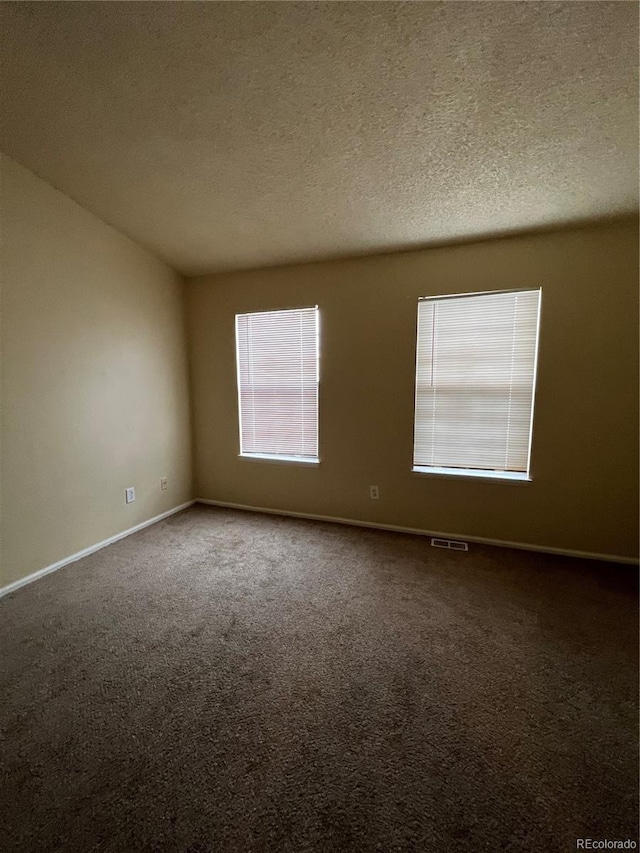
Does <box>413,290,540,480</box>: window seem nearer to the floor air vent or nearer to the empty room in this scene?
the empty room

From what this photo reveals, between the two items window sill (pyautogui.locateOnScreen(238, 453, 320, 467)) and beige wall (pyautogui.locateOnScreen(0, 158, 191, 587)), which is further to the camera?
window sill (pyautogui.locateOnScreen(238, 453, 320, 467))

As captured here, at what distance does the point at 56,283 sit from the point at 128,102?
127cm

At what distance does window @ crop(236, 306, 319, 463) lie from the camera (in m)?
3.14

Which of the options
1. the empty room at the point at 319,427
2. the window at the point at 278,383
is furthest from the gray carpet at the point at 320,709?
the window at the point at 278,383

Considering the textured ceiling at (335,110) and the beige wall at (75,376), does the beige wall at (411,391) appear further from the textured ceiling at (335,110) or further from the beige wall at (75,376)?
the beige wall at (75,376)

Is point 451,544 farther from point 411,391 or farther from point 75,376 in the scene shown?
point 75,376

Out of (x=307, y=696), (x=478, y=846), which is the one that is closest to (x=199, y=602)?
(x=307, y=696)

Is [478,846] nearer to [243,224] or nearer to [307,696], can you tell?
[307,696]

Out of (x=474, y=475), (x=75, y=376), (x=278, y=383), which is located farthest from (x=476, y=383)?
(x=75, y=376)

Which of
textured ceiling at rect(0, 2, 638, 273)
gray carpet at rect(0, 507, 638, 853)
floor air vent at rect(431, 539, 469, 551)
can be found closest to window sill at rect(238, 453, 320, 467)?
gray carpet at rect(0, 507, 638, 853)

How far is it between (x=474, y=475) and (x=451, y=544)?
1.91 feet

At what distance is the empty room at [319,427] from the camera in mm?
1155

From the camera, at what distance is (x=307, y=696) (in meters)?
1.42

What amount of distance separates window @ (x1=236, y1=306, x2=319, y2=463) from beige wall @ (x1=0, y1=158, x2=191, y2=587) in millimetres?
733
